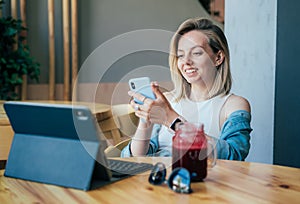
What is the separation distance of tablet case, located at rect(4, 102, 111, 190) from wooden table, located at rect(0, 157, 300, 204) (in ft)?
0.10

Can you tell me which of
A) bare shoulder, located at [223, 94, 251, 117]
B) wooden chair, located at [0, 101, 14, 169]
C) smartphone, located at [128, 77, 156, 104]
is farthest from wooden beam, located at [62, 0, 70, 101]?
smartphone, located at [128, 77, 156, 104]

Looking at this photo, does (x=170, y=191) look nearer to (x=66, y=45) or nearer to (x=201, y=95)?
(x=201, y=95)

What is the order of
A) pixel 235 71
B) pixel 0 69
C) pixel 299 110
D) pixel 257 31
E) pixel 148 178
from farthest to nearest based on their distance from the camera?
1. pixel 0 69
2. pixel 235 71
3. pixel 257 31
4. pixel 299 110
5. pixel 148 178

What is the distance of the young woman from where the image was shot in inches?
71.4

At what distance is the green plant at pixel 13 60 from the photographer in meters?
3.30

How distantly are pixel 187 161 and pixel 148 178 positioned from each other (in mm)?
140

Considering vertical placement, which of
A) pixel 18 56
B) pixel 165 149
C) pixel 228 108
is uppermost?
pixel 18 56

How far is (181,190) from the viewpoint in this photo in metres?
1.17

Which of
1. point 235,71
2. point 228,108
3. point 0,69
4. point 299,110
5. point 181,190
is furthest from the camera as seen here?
point 0,69

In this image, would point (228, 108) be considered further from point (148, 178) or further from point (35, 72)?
point (35, 72)

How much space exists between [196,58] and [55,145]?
86 cm

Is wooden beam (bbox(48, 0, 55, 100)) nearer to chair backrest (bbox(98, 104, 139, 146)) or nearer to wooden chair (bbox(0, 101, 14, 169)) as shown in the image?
chair backrest (bbox(98, 104, 139, 146))

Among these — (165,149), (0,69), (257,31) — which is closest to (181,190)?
(165,149)

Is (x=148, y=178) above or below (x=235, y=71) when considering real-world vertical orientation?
below
